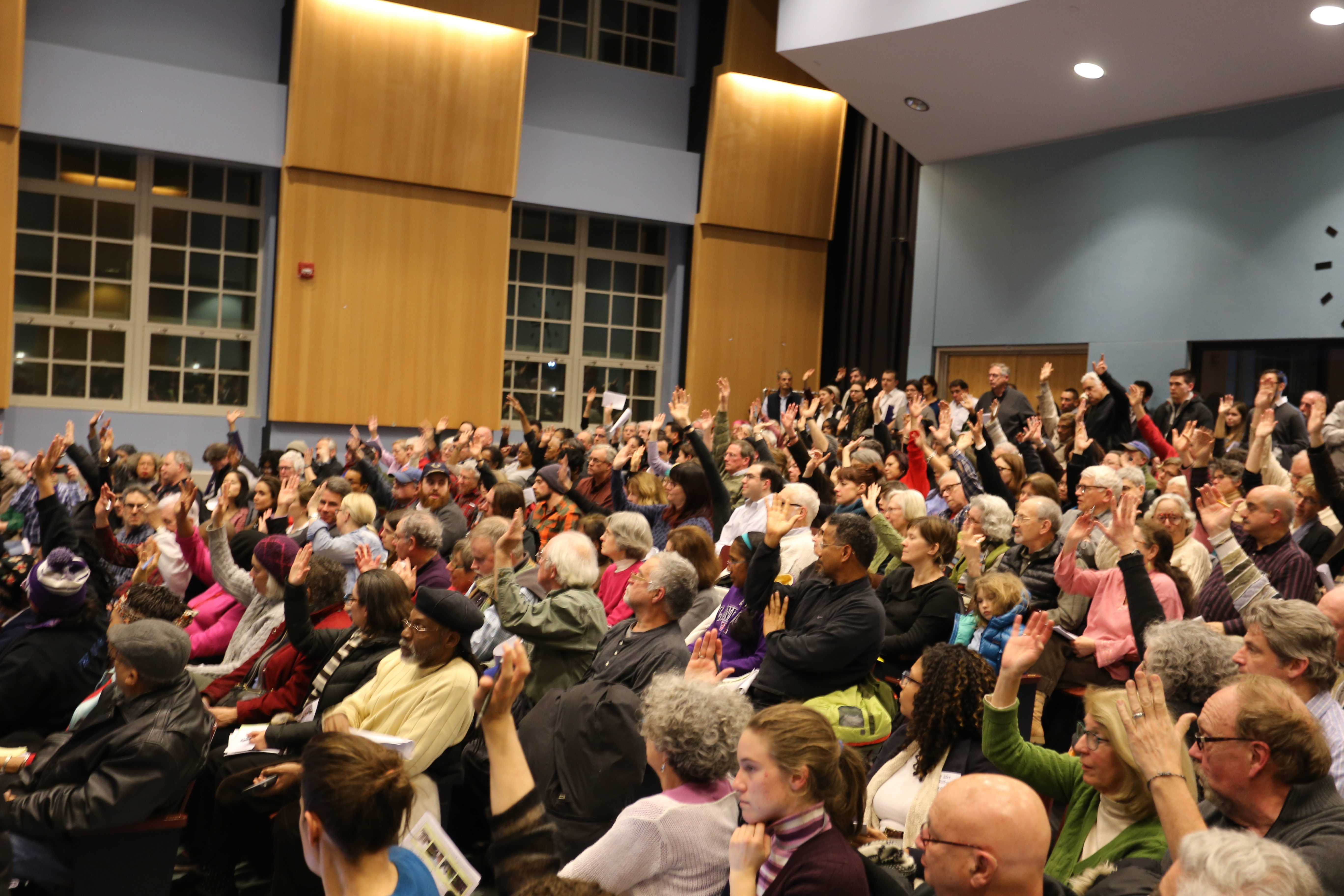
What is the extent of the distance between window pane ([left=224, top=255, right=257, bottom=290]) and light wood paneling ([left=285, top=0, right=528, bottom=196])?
113 cm

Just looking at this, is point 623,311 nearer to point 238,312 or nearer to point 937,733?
point 238,312

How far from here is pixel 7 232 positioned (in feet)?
30.2

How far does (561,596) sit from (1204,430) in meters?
3.84

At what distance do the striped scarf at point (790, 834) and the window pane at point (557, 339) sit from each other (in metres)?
10.6

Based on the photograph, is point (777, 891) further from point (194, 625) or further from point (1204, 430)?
point (1204, 430)

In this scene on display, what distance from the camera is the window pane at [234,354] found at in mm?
10719

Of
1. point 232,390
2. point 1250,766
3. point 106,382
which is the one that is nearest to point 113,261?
point 106,382

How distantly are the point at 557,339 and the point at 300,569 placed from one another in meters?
8.79

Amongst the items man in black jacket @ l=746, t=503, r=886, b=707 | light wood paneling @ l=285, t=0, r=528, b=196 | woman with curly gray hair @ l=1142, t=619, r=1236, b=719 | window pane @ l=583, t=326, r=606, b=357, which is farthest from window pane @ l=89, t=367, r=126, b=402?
woman with curly gray hair @ l=1142, t=619, r=1236, b=719

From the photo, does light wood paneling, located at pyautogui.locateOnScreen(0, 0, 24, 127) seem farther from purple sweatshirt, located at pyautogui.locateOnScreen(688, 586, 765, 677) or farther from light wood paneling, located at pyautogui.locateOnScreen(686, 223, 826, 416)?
purple sweatshirt, located at pyautogui.locateOnScreen(688, 586, 765, 677)

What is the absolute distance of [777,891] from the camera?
2053mm

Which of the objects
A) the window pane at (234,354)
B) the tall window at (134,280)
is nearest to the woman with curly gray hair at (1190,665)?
the tall window at (134,280)

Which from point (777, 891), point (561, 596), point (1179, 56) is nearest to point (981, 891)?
point (777, 891)

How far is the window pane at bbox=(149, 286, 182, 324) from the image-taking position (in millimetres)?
10477
